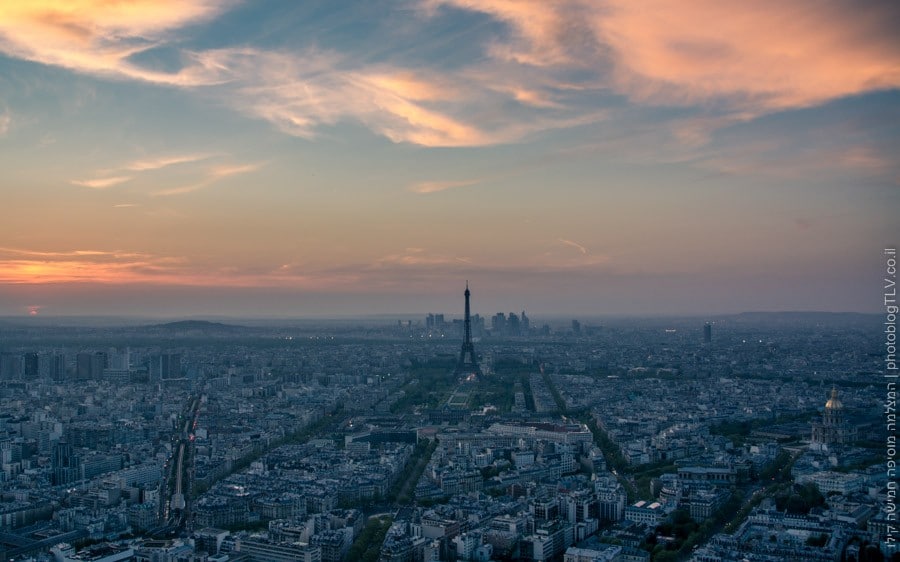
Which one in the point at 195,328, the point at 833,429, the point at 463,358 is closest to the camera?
the point at 833,429

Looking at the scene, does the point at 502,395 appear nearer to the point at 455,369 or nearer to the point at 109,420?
the point at 455,369

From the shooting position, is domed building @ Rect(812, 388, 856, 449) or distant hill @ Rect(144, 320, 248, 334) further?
distant hill @ Rect(144, 320, 248, 334)

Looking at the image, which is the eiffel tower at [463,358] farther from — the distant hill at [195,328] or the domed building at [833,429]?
the distant hill at [195,328]

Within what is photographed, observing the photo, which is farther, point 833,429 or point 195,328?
point 195,328

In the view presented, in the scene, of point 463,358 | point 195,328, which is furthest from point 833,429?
point 195,328

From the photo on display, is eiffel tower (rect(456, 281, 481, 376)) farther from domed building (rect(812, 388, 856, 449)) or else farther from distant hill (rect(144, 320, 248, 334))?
distant hill (rect(144, 320, 248, 334))

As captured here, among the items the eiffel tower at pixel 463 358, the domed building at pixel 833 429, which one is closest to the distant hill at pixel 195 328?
the eiffel tower at pixel 463 358

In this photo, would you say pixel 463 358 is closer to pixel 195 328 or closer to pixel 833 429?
pixel 833 429

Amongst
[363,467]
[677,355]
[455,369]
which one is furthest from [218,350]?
[363,467]

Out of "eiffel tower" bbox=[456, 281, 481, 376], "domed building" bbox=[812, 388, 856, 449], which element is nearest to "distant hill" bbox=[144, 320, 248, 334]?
"eiffel tower" bbox=[456, 281, 481, 376]

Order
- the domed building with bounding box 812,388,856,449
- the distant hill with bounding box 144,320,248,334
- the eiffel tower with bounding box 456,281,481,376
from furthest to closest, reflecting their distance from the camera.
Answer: the distant hill with bounding box 144,320,248,334, the eiffel tower with bounding box 456,281,481,376, the domed building with bounding box 812,388,856,449
